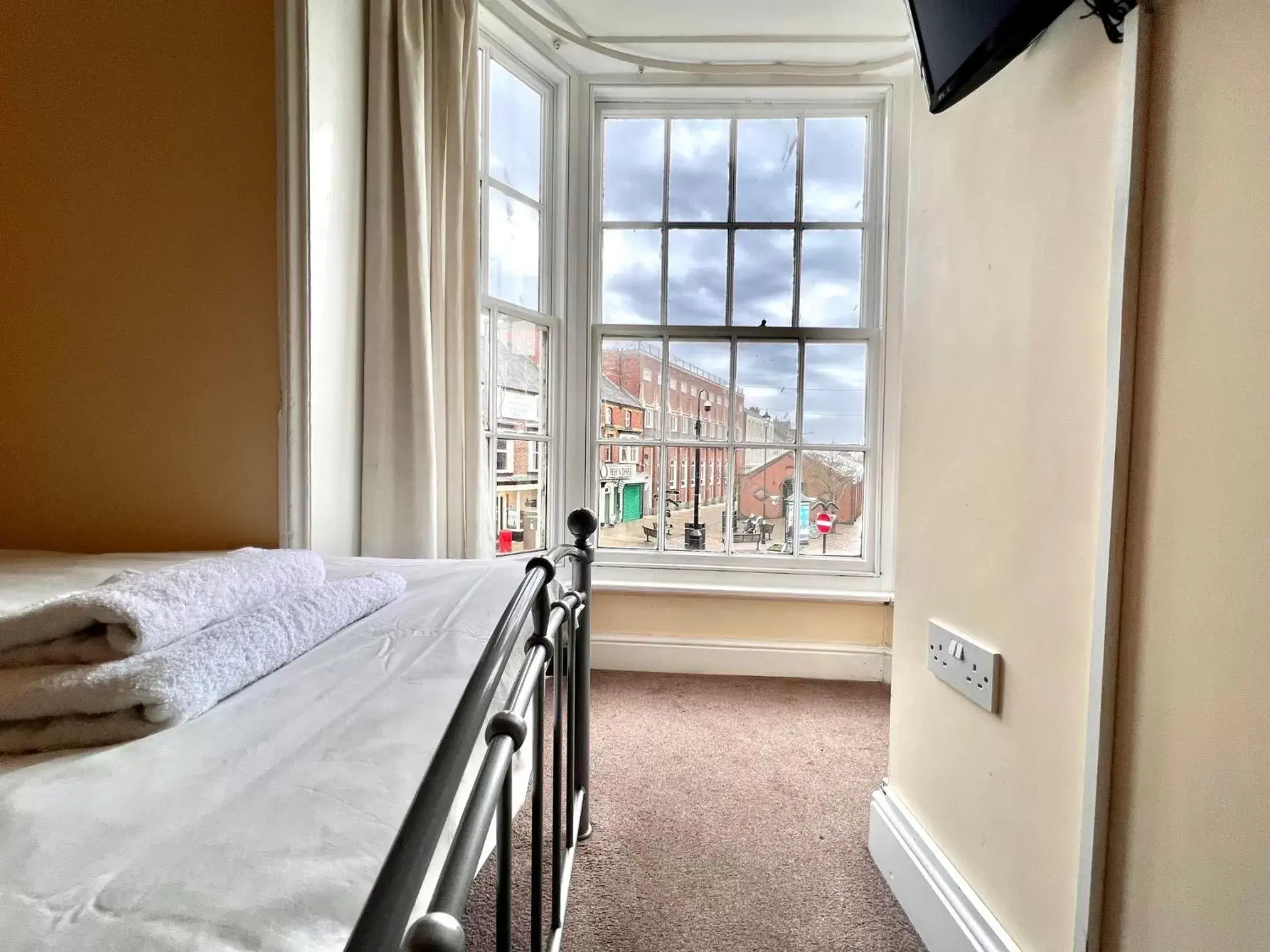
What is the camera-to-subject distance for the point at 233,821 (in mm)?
399

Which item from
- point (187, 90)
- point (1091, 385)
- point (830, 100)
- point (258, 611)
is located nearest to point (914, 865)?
point (1091, 385)

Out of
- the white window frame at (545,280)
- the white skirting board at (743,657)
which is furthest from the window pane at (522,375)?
the white skirting board at (743,657)

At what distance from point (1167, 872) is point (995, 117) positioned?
1137mm

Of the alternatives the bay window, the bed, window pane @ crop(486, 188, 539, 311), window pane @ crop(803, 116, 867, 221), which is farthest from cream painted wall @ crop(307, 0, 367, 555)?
window pane @ crop(803, 116, 867, 221)

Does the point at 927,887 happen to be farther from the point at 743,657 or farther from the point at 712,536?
the point at 712,536

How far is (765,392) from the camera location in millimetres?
2346

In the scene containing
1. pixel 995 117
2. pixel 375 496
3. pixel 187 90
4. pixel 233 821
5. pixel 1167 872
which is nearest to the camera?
pixel 233 821

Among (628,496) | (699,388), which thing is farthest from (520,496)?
(699,388)

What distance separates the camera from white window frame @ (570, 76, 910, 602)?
86.6 inches

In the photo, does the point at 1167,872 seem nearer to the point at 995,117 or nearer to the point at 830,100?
the point at 995,117

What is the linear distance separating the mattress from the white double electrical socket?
81 cm

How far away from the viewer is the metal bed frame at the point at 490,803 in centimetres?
24

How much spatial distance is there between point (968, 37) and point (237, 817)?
1.36 meters

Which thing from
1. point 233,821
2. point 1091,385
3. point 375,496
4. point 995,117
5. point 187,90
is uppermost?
point 187,90
